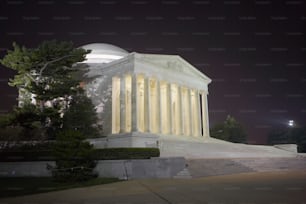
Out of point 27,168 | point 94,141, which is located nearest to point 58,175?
point 27,168

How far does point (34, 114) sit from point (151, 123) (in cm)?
1559

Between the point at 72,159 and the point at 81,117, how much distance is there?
17.5 metres

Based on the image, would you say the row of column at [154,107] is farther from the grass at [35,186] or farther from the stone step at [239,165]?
the grass at [35,186]

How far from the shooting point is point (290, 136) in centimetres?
6231

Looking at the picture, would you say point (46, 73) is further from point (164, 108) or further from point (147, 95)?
point (164, 108)

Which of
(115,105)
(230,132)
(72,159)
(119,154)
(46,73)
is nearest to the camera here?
(72,159)

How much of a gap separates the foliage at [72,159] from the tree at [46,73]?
32.7 ft

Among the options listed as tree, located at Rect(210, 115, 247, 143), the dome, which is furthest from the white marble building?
tree, located at Rect(210, 115, 247, 143)

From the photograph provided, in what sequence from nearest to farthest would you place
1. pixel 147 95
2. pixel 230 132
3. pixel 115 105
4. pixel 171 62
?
pixel 147 95, pixel 115 105, pixel 171 62, pixel 230 132

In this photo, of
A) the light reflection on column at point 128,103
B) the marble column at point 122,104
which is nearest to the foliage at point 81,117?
the marble column at point 122,104

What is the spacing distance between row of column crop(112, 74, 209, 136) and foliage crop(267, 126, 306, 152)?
88.6ft

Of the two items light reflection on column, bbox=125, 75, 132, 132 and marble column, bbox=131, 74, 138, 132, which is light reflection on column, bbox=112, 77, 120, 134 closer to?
light reflection on column, bbox=125, 75, 132, 132

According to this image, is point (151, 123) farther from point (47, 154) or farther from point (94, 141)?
point (47, 154)

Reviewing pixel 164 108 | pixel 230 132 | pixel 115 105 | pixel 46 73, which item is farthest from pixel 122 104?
pixel 230 132
